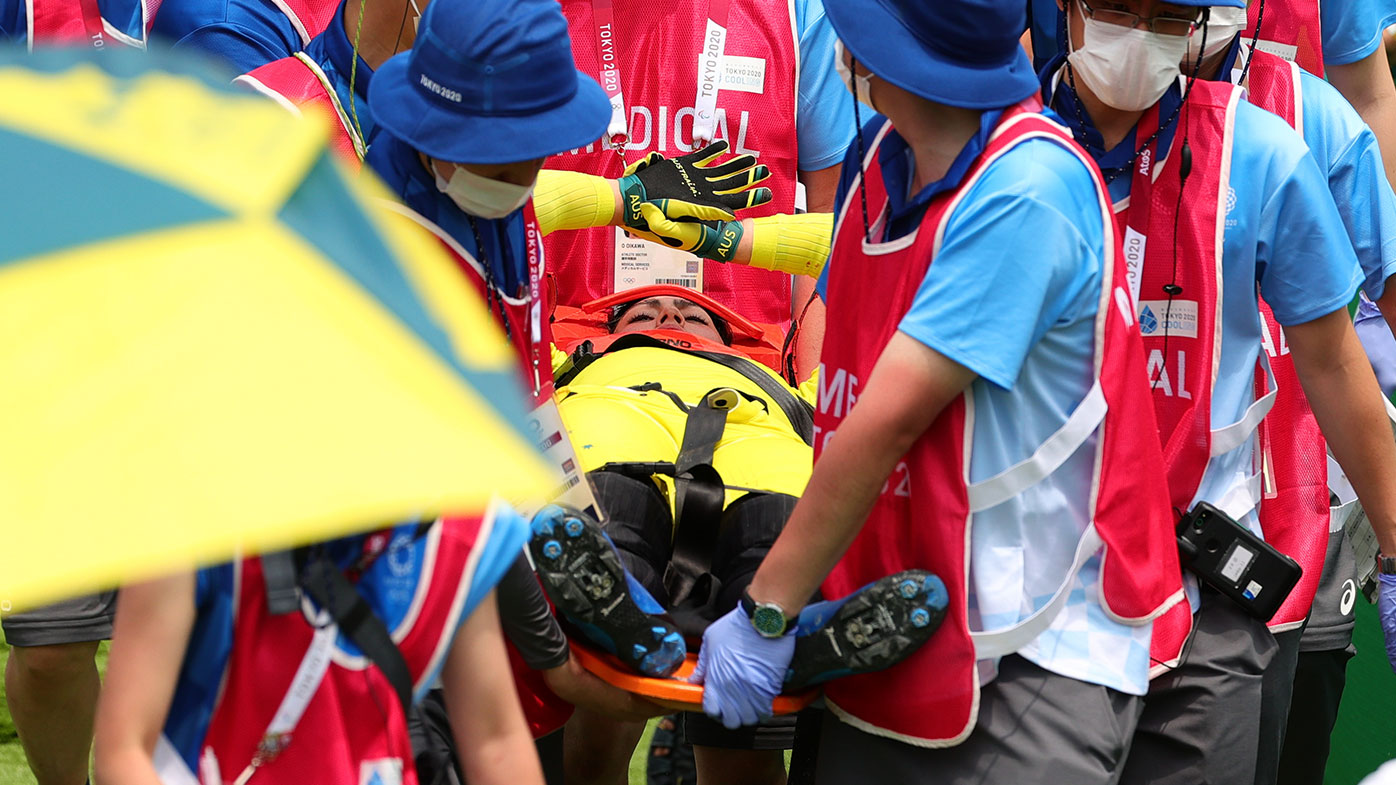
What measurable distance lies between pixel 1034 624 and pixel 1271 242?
906 mm

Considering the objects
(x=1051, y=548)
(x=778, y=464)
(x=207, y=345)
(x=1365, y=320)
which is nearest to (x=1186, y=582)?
(x=1051, y=548)

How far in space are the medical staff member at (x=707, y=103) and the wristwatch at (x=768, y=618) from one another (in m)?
2.22

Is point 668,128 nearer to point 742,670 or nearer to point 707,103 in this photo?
point 707,103

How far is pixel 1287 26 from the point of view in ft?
12.8

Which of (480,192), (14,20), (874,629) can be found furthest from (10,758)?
(874,629)

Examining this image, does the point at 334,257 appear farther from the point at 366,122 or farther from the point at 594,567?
the point at 366,122

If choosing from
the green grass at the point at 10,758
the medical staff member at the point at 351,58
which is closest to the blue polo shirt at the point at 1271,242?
the medical staff member at the point at 351,58

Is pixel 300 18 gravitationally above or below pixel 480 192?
below

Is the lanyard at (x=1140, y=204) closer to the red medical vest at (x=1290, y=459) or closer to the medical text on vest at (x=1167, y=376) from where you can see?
the medical text on vest at (x=1167, y=376)

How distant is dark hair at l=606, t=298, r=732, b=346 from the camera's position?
420 centimetres

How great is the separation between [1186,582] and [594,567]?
105 cm

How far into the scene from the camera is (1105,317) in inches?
83.8

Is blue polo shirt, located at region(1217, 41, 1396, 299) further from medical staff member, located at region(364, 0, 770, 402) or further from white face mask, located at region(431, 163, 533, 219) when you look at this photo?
white face mask, located at region(431, 163, 533, 219)

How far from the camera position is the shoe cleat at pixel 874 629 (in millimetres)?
2189
